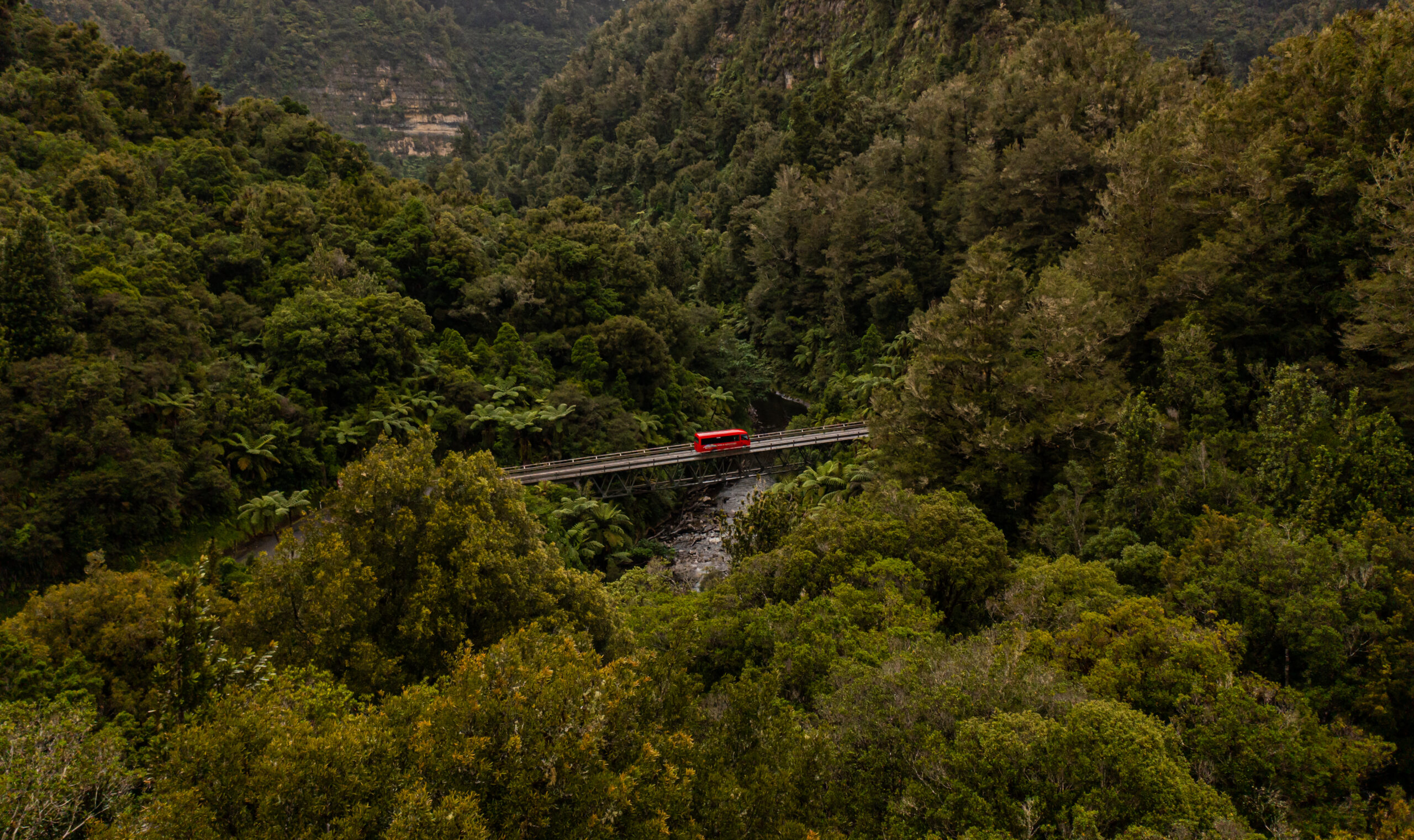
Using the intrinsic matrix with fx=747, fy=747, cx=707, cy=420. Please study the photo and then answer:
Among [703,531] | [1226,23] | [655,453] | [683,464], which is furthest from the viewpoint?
[1226,23]

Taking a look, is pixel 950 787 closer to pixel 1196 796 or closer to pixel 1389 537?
pixel 1196 796

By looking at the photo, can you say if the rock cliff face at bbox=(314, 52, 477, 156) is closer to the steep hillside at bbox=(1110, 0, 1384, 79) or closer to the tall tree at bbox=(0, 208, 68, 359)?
the steep hillside at bbox=(1110, 0, 1384, 79)

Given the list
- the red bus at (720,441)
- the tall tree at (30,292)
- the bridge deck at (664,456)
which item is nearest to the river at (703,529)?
the red bus at (720,441)

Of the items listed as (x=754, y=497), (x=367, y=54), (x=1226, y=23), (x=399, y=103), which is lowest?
(x=754, y=497)

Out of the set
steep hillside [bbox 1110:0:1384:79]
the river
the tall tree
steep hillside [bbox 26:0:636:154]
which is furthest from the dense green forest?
steep hillside [bbox 26:0:636:154]

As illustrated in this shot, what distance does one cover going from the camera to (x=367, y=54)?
140 m

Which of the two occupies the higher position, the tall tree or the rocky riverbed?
the tall tree

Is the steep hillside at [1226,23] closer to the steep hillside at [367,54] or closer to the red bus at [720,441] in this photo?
the red bus at [720,441]

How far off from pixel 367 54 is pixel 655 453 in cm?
13782

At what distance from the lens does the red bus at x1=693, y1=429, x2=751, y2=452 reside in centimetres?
3819

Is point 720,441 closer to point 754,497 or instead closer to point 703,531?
point 703,531

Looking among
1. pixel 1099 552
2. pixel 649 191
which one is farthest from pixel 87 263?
pixel 649 191

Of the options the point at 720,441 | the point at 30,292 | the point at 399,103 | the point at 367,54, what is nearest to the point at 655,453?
the point at 720,441

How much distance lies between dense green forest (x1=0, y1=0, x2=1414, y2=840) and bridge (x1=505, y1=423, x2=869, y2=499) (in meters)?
2.21
